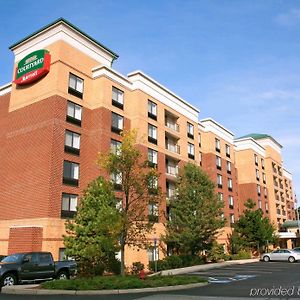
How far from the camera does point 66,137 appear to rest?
2916 centimetres

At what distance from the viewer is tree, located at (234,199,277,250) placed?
4597 cm

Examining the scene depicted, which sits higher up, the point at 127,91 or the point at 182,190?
the point at 127,91

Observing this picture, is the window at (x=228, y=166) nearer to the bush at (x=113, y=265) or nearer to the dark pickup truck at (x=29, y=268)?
the bush at (x=113, y=265)

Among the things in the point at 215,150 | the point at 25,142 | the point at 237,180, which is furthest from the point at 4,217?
the point at 237,180

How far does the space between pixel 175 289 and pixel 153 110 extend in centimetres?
2349

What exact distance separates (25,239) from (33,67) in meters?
14.6

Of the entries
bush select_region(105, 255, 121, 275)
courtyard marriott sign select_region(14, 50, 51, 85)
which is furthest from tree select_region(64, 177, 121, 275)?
courtyard marriott sign select_region(14, 50, 51, 85)

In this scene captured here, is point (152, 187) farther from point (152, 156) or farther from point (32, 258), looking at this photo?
point (152, 156)

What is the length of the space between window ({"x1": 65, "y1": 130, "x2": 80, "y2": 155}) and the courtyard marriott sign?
219 inches

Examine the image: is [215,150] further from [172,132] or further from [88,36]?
[88,36]

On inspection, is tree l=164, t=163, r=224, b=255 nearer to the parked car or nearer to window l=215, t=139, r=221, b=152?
the parked car

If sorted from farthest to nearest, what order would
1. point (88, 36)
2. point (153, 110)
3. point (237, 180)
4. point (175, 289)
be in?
1. point (237, 180)
2. point (153, 110)
3. point (88, 36)
4. point (175, 289)

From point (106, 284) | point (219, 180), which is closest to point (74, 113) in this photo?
point (106, 284)

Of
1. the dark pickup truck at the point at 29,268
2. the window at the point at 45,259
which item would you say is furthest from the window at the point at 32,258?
the window at the point at 45,259
